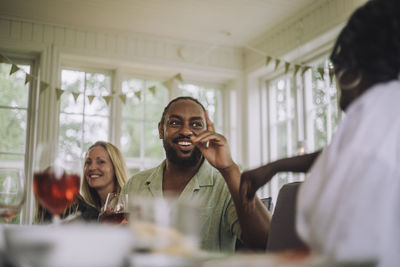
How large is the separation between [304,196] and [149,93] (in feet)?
14.8

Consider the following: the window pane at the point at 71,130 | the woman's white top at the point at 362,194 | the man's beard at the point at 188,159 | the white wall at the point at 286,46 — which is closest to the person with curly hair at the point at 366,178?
the woman's white top at the point at 362,194

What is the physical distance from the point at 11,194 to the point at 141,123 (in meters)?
4.13

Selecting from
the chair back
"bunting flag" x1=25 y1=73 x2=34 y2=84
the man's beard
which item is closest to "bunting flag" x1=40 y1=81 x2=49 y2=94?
"bunting flag" x1=25 y1=73 x2=34 y2=84

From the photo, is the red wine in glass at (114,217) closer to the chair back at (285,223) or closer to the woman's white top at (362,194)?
the chair back at (285,223)

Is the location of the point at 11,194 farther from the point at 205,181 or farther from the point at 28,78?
the point at 28,78

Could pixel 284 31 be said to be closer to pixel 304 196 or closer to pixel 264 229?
pixel 264 229

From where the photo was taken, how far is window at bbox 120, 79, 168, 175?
4910mm

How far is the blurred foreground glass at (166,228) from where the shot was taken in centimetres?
58

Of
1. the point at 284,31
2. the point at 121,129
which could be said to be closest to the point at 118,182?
the point at 121,129

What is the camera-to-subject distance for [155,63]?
4.94 meters

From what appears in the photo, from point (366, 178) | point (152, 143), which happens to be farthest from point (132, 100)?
point (366, 178)

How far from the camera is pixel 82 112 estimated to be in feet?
15.7

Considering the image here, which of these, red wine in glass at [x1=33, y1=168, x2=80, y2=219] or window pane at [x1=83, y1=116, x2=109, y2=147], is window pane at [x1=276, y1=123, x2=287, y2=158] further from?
red wine in glass at [x1=33, y1=168, x2=80, y2=219]

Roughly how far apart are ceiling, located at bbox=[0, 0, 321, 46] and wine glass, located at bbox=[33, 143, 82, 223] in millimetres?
3445
